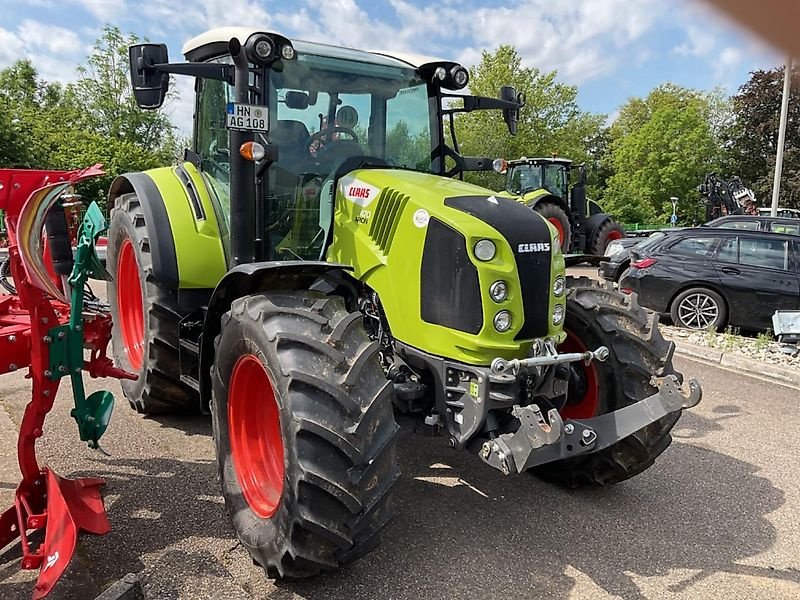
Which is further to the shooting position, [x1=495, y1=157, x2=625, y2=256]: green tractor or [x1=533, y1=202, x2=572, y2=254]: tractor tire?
[x1=495, y1=157, x2=625, y2=256]: green tractor

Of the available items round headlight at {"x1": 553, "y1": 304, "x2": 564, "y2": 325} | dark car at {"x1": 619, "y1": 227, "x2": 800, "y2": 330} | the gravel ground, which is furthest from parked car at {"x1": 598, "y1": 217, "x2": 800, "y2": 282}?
round headlight at {"x1": 553, "y1": 304, "x2": 564, "y2": 325}

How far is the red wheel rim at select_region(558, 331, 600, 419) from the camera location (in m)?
3.89

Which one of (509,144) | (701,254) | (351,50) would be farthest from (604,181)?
(351,50)

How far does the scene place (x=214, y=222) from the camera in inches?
173

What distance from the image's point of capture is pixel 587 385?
3959 millimetres

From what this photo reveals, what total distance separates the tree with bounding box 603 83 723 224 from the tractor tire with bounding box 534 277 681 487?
3439 centimetres

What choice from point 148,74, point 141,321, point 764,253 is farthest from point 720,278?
point 148,74

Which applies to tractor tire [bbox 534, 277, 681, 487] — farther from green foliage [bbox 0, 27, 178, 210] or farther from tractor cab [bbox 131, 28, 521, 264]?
green foliage [bbox 0, 27, 178, 210]

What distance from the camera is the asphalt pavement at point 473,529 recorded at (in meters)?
3.07

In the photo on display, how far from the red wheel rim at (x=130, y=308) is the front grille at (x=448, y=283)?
2.99 metres

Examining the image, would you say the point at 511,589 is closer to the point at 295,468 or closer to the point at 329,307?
the point at 295,468

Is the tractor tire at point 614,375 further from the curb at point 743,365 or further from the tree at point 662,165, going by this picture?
the tree at point 662,165

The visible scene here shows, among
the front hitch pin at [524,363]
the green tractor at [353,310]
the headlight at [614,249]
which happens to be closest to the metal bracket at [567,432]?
the green tractor at [353,310]

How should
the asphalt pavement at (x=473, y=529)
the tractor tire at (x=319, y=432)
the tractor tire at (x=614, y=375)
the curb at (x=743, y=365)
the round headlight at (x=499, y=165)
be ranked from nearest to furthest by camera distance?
1. the tractor tire at (x=319, y=432)
2. the asphalt pavement at (x=473, y=529)
3. the tractor tire at (x=614, y=375)
4. the round headlight at (x=499, y=165)
5. the curb at (x=743, y=365)
